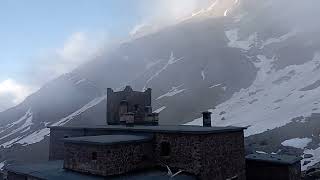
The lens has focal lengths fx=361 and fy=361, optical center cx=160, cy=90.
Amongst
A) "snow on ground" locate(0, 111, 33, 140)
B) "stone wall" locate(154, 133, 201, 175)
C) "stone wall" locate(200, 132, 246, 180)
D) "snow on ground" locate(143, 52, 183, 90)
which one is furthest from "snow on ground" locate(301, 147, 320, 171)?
"snow on ground" locate(0, 111, 33, 140)

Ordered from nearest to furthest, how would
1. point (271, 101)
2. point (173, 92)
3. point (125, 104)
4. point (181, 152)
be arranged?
1. point (181, 152)
2. point (125, 104)
3. point (271, 101)
4. point (173, 92)

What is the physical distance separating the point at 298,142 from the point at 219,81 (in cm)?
5756

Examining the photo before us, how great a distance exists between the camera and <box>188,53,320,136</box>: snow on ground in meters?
68.7

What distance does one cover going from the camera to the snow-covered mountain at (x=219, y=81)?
69919 millimetres

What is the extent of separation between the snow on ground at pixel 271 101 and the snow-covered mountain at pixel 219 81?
0.27 m

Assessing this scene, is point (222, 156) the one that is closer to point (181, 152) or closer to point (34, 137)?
point (181, 152)

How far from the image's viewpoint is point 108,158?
22.4 m

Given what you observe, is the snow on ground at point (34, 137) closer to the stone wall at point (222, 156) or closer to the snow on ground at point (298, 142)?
the snow on ground at point (298, 142)

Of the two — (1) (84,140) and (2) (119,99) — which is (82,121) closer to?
(2) (119,99)

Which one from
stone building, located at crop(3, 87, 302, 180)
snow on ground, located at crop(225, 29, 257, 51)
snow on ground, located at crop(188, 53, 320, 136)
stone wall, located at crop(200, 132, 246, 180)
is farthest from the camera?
snow on ground, located at crop(225, 29, 257, 51)

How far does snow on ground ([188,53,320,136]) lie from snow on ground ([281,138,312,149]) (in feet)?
27.6

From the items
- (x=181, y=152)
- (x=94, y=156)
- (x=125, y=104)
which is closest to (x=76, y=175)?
(x=94, y=156)

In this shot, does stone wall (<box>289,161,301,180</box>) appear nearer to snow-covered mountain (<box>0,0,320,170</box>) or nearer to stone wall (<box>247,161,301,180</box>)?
stone wall (<box>247,161,301,180</box>)

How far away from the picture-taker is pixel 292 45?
401 ft
